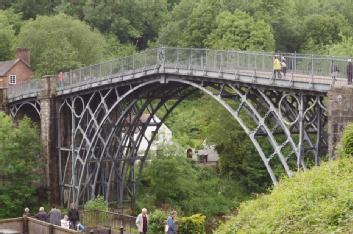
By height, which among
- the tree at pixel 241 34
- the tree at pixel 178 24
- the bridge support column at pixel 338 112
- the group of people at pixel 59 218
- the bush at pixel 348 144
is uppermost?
the tree at pixel 178 24

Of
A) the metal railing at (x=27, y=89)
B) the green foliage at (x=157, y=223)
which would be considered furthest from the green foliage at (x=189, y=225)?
the metal railing at (x=27, y=89)

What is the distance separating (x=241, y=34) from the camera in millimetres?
71812

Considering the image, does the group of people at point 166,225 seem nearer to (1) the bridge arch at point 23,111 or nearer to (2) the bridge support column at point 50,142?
(2) the bridge support column at point 50,142

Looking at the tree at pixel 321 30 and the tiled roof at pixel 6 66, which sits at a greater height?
the tree at pixel 321 30

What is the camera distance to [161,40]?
283 feet

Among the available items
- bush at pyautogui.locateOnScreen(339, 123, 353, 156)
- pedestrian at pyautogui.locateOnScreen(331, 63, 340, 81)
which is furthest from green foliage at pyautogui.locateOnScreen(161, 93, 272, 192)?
bush at pyautogui.locateOnScreen(339, 123, 353, 156)

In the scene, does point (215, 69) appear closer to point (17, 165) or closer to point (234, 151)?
point (17, 165)

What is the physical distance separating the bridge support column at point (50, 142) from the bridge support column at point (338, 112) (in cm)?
2436

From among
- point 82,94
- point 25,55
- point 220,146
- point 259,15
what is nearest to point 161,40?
point 259,15

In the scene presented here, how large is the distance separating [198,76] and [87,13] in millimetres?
63885

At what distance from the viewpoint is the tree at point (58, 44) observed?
64.7m

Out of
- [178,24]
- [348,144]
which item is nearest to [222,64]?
[348,144]

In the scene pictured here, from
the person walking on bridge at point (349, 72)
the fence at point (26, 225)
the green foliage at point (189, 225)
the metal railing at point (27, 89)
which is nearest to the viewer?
the fence at point (26, 225)

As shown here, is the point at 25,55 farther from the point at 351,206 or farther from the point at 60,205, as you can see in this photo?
the point at 351,206
